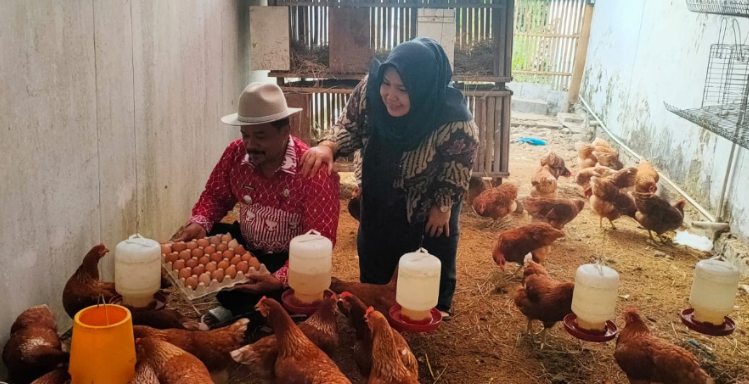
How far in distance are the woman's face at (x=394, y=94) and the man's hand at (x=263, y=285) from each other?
1.13 metres

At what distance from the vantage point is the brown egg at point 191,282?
331 centimetres

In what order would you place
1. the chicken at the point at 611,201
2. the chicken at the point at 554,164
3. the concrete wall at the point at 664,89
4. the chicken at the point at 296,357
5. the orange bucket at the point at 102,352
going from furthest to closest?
the chicken at the point at 554,164, the chicken at the point at 611,201, the concrete wall at the point at 664,89, the chicken at the point at 296,357, the orange bucket at the point at 102,352

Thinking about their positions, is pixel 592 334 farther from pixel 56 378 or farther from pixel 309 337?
pixel 56 378

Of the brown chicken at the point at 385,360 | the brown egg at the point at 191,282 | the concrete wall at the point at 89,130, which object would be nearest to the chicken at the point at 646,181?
the concrete wall at the point at 89,130

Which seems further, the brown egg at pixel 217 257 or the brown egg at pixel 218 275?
the brown egg at pixel 217 257

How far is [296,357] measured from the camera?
110 inches

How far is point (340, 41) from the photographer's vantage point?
23.1 feet

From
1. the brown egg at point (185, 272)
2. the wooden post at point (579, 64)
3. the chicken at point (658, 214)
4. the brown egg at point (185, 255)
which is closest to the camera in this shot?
the brown egg at point (185, 272)

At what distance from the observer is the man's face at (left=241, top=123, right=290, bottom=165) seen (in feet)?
11.3

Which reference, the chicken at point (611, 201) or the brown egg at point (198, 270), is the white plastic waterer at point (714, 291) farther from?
the chicken at point (611, 201)

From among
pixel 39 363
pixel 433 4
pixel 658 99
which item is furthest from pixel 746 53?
pixel 39 363

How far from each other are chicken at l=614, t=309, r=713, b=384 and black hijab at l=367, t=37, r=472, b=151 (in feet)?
4.94

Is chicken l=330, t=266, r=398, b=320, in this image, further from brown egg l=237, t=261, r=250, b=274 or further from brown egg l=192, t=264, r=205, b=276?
brown egg l=192, t=264, r=205, b=276

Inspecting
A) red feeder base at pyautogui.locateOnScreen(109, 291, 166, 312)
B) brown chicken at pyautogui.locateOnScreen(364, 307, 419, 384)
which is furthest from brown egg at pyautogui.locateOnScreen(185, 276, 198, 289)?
brown chicken at pyautogui.locateOnScreen(364, 307, 419, 384)
